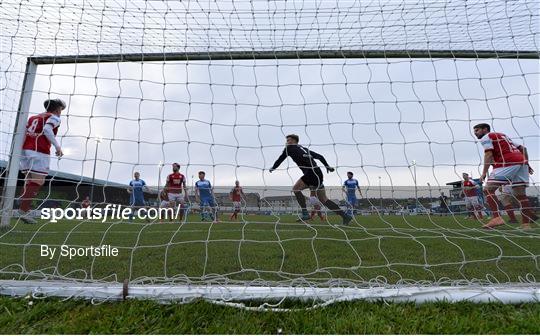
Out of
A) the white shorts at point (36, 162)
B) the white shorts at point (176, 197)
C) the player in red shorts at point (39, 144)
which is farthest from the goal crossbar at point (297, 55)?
the white shorts at point (176, 197)

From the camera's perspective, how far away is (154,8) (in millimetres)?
3102

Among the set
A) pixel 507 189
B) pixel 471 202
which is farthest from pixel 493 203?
pixel 471 202

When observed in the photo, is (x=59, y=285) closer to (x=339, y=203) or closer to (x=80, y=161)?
(x=80, y=161)

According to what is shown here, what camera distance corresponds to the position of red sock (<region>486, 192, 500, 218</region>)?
399 centimetres

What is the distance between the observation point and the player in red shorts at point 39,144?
11.5 feet

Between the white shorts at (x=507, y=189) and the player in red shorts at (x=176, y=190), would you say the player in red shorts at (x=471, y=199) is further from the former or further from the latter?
the player in red shorts at (x=176, y=190)

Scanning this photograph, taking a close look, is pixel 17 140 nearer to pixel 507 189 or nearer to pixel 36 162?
pixel 36 162

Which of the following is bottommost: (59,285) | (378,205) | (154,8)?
(59,285)

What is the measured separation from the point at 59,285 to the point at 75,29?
8.03ft

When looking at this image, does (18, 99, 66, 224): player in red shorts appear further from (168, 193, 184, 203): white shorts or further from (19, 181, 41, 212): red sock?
(168, 193, 184, 203): white shorts

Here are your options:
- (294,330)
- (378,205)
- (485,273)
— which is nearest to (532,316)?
(485,273)

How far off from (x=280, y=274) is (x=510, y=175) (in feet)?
11.3

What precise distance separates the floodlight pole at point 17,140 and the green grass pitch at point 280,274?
348 mm

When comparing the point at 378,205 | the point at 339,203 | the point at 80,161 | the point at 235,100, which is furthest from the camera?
the point at 339,203
